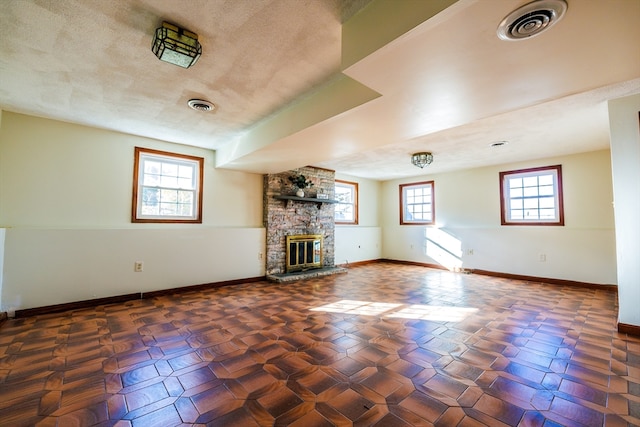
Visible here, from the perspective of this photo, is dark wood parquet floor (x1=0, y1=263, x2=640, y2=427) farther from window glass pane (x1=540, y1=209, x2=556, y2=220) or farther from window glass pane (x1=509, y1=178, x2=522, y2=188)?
window glass pane (x1=509, y1=178, x2=522, y2=188)

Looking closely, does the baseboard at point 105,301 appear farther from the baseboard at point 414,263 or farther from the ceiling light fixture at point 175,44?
Answer: the baseboard at point 414,263

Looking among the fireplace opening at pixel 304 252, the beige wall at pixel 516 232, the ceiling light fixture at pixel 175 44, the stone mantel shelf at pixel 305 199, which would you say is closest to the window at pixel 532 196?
the beige wall at pixel 516 232

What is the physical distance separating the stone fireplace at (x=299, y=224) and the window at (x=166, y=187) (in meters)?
1.26

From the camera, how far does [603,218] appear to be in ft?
14.1

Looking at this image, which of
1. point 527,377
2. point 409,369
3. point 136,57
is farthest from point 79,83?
point 527,377

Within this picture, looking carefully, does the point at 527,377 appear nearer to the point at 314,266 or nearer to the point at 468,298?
the point at 468,298

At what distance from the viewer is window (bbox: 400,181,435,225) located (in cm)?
661

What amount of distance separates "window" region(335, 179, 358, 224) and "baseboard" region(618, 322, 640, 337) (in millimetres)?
4835

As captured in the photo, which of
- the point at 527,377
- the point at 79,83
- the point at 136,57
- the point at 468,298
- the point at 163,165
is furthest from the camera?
the point at 163,165

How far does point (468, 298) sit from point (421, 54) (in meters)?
3.37

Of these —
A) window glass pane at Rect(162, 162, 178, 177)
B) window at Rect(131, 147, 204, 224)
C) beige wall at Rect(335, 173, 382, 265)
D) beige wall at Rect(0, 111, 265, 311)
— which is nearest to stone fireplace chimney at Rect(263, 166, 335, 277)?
beige wall at Rect(335, 173, 382, 265)

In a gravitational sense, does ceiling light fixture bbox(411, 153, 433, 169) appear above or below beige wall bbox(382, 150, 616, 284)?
above

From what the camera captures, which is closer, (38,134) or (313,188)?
(38,134)

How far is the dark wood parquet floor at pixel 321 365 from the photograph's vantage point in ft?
4.60
